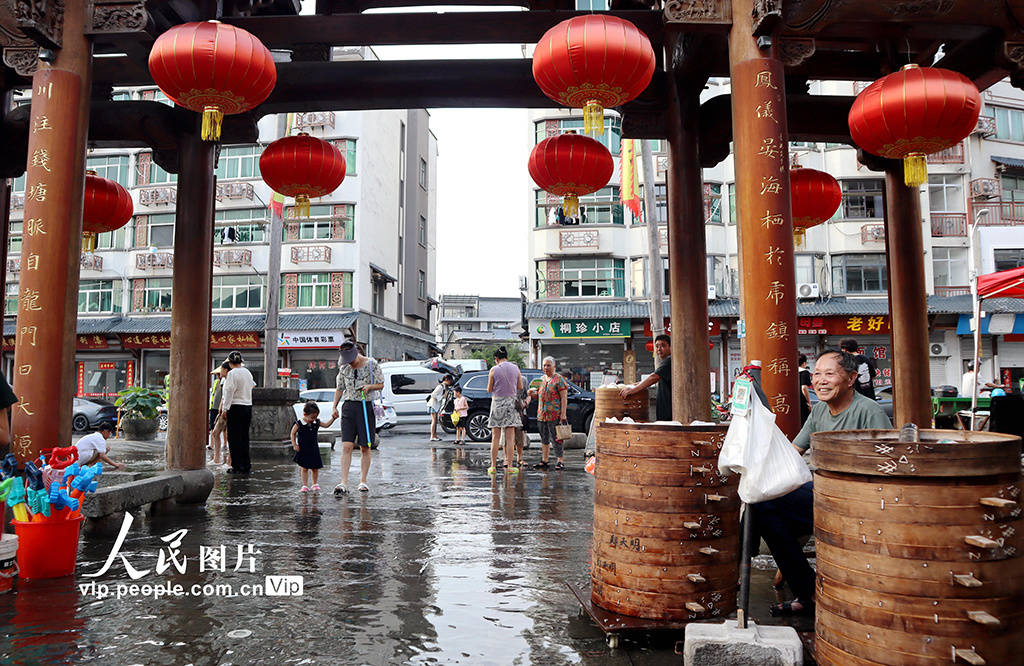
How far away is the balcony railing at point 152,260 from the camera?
3262 centimetres

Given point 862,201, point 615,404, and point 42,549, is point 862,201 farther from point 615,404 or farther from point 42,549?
point 42,549

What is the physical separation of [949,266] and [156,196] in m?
34.4

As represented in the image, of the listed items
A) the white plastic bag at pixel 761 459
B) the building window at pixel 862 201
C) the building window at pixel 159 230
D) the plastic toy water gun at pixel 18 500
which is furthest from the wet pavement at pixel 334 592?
the building window at pixel 159 230

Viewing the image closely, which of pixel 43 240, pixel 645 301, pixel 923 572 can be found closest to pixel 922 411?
pixel 923 572

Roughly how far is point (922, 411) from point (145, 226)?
3393 cm

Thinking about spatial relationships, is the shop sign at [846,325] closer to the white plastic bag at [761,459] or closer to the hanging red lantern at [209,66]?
the hanging red lantern at [209,66]

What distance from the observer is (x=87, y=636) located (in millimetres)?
3486

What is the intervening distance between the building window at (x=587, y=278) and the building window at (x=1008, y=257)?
47.0ft

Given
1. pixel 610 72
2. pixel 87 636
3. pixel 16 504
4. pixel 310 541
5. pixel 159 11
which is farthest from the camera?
pixel 159 11

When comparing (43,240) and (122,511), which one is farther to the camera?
(122,511)

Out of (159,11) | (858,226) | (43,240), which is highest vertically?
(858,226)

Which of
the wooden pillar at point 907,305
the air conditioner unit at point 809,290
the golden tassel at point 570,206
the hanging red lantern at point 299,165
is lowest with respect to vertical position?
the wooden pillar at point 907,305

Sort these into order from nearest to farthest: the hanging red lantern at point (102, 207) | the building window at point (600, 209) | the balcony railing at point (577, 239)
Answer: the hanging red lantern at point (102, 207), the balcony railing at point (577, 239), the building window at point (600, 209)

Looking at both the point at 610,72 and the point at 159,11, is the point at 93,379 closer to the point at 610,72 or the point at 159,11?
the point at 159,11
